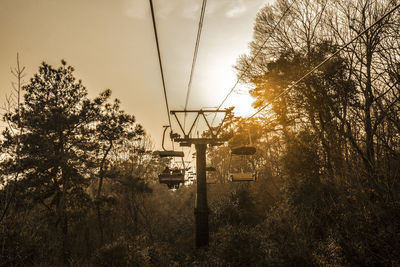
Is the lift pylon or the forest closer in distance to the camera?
the forest

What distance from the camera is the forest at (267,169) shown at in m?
7.39

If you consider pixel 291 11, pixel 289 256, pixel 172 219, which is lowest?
pixel 172 219

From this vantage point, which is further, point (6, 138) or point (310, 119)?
point (6, 138)

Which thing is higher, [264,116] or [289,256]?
[264,116]

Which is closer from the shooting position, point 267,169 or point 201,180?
point 201,180

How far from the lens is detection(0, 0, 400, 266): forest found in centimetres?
739

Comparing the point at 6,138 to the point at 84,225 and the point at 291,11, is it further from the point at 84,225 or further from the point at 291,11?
the point at 291,11

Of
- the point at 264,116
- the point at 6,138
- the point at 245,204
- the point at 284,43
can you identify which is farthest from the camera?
the point at 245,204

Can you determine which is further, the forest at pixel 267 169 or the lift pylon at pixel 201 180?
the lift pylon at pixel 201 180

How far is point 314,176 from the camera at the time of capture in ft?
43.2

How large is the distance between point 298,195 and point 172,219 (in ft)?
40.7

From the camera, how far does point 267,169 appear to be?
22.3 metres

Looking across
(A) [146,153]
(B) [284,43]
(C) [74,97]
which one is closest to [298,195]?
(B) [284,43]

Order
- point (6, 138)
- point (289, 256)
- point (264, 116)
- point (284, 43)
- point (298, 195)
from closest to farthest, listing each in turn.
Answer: point (289, 256) < point (298, 195) < point (284, 43) < point (6, 138) < point (264, 116)
